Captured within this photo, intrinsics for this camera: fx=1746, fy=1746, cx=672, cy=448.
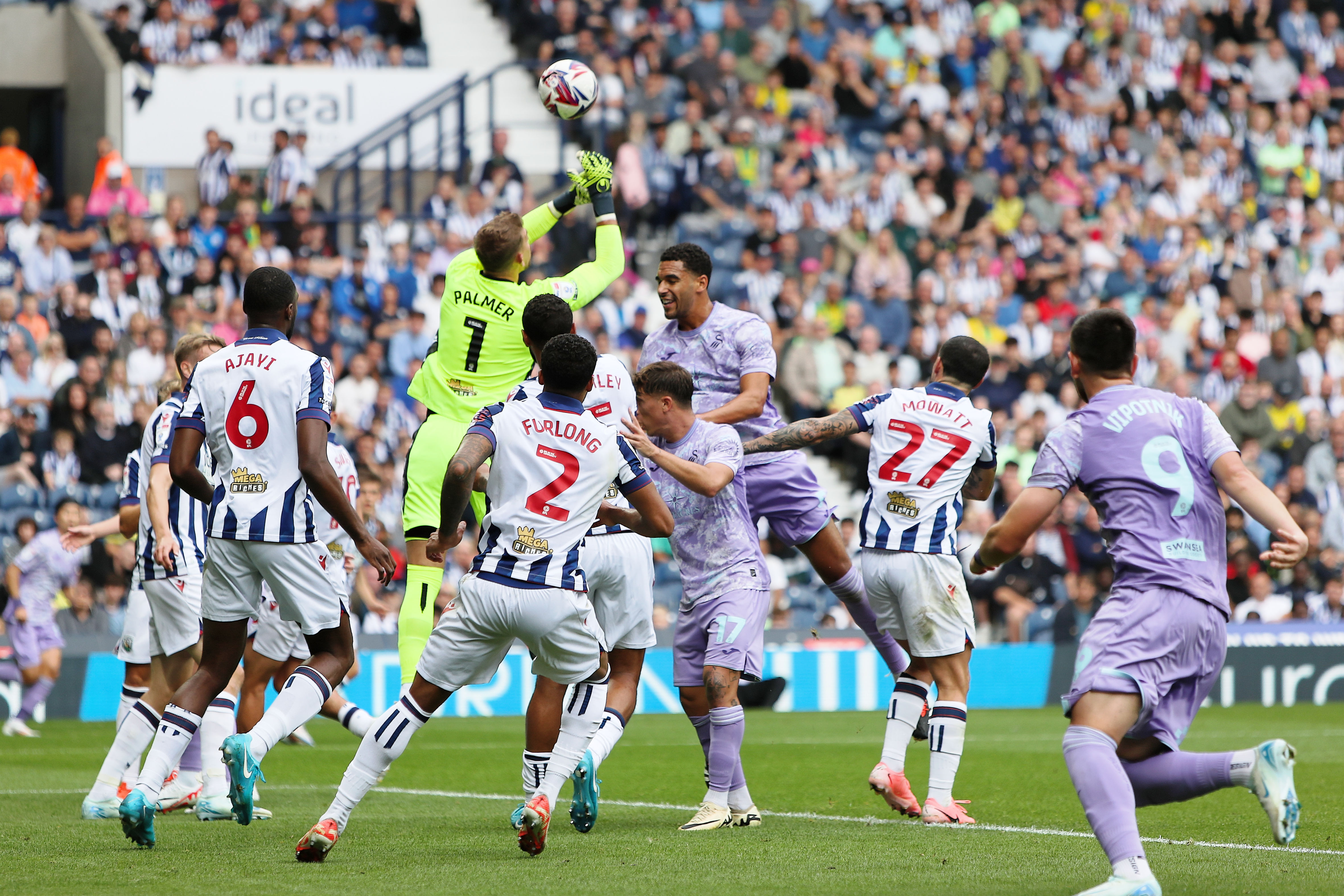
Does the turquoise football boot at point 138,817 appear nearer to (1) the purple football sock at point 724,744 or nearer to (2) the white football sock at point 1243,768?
(1) the purple football sock at point 724,744

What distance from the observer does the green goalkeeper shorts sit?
9.16m

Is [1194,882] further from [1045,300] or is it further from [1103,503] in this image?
[1045,300]

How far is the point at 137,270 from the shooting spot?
18.8m

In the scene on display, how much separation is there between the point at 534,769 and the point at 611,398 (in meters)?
1.76

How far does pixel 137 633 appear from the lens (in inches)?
365

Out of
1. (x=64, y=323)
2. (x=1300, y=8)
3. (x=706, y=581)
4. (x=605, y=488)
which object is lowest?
(x=706, y=581)

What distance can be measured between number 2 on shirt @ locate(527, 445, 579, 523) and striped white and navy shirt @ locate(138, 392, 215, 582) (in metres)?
2.44

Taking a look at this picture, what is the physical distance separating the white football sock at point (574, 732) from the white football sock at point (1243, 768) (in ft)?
8.53

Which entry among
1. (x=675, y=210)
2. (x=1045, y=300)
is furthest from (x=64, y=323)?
(x=1045, y=300)

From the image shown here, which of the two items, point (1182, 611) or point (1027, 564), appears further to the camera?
point (1027, 564)

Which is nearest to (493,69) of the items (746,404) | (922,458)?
(746,404)

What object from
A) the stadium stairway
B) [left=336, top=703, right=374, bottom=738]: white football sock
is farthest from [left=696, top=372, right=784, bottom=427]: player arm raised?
the stadium stairway

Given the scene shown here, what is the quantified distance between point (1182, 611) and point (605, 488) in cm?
225

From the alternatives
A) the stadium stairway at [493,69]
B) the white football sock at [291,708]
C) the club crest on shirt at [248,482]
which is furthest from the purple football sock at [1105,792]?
the stadium stairway at [493,69]
